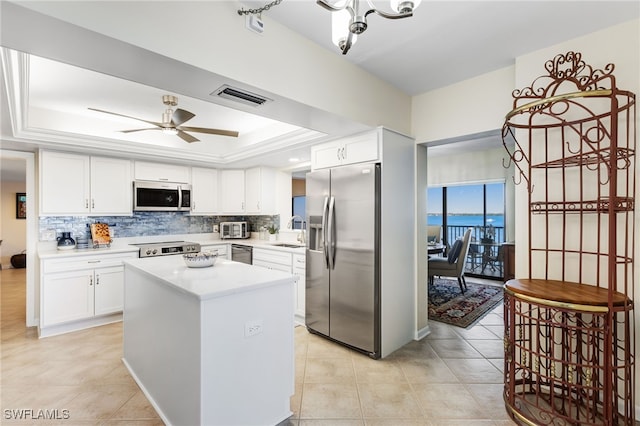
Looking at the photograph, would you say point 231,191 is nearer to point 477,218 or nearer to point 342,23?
point 342,23

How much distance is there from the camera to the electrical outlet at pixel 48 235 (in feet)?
12.4

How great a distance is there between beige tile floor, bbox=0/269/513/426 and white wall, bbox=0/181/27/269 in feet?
20.1

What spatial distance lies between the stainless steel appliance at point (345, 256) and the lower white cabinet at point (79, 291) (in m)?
2.46

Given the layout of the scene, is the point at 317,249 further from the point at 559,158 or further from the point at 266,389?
the point at 559,158

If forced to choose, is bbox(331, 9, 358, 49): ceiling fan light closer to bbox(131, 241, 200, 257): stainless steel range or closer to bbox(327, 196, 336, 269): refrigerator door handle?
bbox(327, 196, 336, 269): refrigerator door handle

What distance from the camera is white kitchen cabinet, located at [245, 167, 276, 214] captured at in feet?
16.1

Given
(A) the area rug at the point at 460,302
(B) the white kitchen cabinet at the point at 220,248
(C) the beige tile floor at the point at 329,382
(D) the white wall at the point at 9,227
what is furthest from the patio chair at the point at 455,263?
(D) the white wall at the point at 9,227

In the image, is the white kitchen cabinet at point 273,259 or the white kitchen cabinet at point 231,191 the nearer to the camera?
the white kitchen cabinet at point 273,259

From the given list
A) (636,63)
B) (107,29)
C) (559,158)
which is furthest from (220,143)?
(636,63)

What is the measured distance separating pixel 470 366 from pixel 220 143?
4.40 metres

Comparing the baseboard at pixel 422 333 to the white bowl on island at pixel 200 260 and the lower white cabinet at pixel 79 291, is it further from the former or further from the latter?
the lower white cabinet at pixel 79 291

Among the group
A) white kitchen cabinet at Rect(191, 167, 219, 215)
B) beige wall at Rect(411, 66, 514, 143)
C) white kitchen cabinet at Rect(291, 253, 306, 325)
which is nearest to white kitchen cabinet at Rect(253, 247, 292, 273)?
white kitchen cabinet at Rect(291, 253, 306, 325)

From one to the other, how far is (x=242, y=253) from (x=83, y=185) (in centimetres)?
220

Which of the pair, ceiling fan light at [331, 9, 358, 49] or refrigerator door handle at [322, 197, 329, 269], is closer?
ceiling fan light at [331, 9, 358, 49]
